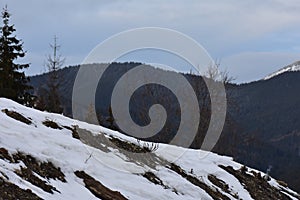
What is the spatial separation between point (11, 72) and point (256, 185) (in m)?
20.4

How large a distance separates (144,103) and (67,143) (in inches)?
691

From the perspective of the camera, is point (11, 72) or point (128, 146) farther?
point (11, 72)

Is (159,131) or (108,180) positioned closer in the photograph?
(108,180)

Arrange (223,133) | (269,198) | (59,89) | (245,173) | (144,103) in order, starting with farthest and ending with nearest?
(59,89)
(223,133)
(144,103)
(245,173)
(269,198)

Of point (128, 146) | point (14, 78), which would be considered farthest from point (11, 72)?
point (128, 146)

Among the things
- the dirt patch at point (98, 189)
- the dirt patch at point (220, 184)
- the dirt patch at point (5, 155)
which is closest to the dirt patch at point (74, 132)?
the dirt patch at point (98, 189)

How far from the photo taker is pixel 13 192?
7562 mm

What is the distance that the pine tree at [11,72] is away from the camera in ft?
100

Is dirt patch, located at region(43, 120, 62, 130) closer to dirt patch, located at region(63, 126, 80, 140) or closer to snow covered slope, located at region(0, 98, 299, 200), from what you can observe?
snow covered slope, located at region(0, 98, 299, 200)

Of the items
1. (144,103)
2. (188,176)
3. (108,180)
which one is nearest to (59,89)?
(144,103)

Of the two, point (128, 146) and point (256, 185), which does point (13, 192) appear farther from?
point (256, 185)

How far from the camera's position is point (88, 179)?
382 inches

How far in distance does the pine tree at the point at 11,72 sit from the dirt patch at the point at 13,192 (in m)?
22.4

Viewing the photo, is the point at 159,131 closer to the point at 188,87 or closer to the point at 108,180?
the point at 188,87
